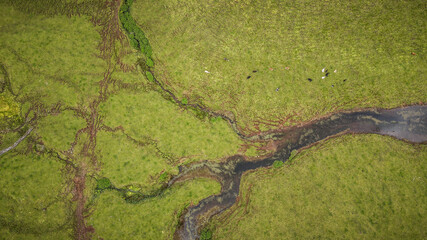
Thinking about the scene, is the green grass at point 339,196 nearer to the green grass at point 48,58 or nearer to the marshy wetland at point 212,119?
the marshy wetland at point 212,119

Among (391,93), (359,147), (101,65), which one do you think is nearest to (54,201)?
(101,65)

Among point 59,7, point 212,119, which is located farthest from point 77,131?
point 212,119

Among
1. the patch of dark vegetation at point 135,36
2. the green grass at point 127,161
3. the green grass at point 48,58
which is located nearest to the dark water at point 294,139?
the green grass at point 127,161

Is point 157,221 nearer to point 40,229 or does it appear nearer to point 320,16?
point 40,229

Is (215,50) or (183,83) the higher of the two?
(215,50)

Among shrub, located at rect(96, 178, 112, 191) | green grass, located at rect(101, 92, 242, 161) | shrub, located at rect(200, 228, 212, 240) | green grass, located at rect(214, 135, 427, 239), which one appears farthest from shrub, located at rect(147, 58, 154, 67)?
shrub, located at rect(200, 228, 212, 240)

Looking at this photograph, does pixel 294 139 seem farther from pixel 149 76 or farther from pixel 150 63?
pixel 150 63
